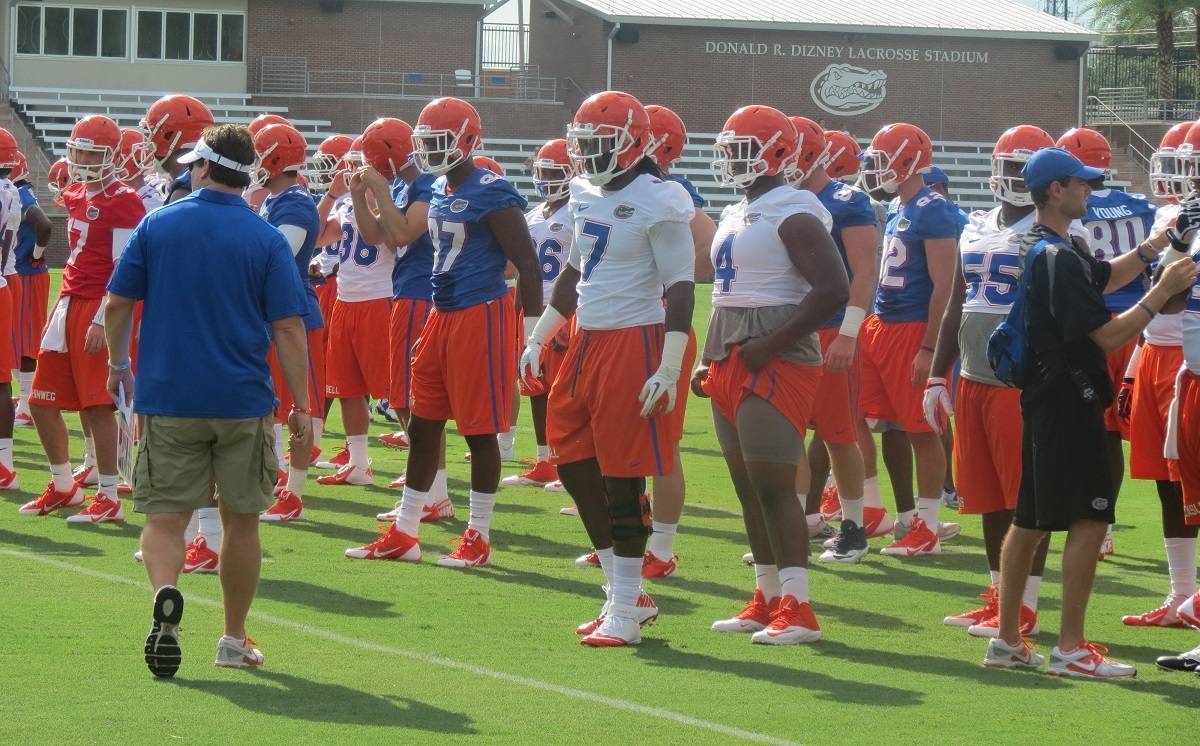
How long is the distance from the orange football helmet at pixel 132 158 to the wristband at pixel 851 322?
3.81 m

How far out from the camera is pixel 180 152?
8727mm

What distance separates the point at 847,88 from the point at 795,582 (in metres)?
40.7

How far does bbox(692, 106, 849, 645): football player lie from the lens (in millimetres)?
6703

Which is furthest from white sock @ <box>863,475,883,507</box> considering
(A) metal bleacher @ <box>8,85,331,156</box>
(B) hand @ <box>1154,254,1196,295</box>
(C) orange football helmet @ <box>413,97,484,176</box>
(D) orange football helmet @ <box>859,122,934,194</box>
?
(A) metal bleacher @ <box>8,85,331,156</box>

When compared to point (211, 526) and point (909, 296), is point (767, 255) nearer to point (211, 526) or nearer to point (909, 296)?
point (909, 296)

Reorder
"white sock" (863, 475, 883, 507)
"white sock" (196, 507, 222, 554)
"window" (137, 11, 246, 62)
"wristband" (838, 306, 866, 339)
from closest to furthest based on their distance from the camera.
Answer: "wristband" (838, 306, 866, 339) < "white sock" (196, 507, 222, 554) < "white sock" (863, 475, 883, 507) < "window" (137, 11, 246, 62)

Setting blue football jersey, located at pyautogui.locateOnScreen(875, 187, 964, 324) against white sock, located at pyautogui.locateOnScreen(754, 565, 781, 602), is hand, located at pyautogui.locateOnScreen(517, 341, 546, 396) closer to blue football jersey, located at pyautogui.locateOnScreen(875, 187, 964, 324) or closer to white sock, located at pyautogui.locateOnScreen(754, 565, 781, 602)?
white sock, located at pyautogui.locateOnScreen(754, 565, 781, 602)

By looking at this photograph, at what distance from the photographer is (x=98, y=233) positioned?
9.05 m

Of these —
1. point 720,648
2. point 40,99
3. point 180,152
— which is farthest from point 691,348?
point 40,99

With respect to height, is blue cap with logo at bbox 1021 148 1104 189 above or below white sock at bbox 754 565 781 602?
above

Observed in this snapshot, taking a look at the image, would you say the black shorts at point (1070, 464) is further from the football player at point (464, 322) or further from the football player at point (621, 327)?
the football player at point (464, 322)

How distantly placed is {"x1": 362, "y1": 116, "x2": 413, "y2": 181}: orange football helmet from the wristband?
2.54m

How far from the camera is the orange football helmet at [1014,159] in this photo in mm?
7301

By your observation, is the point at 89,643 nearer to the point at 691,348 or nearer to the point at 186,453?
the point at 186,453
